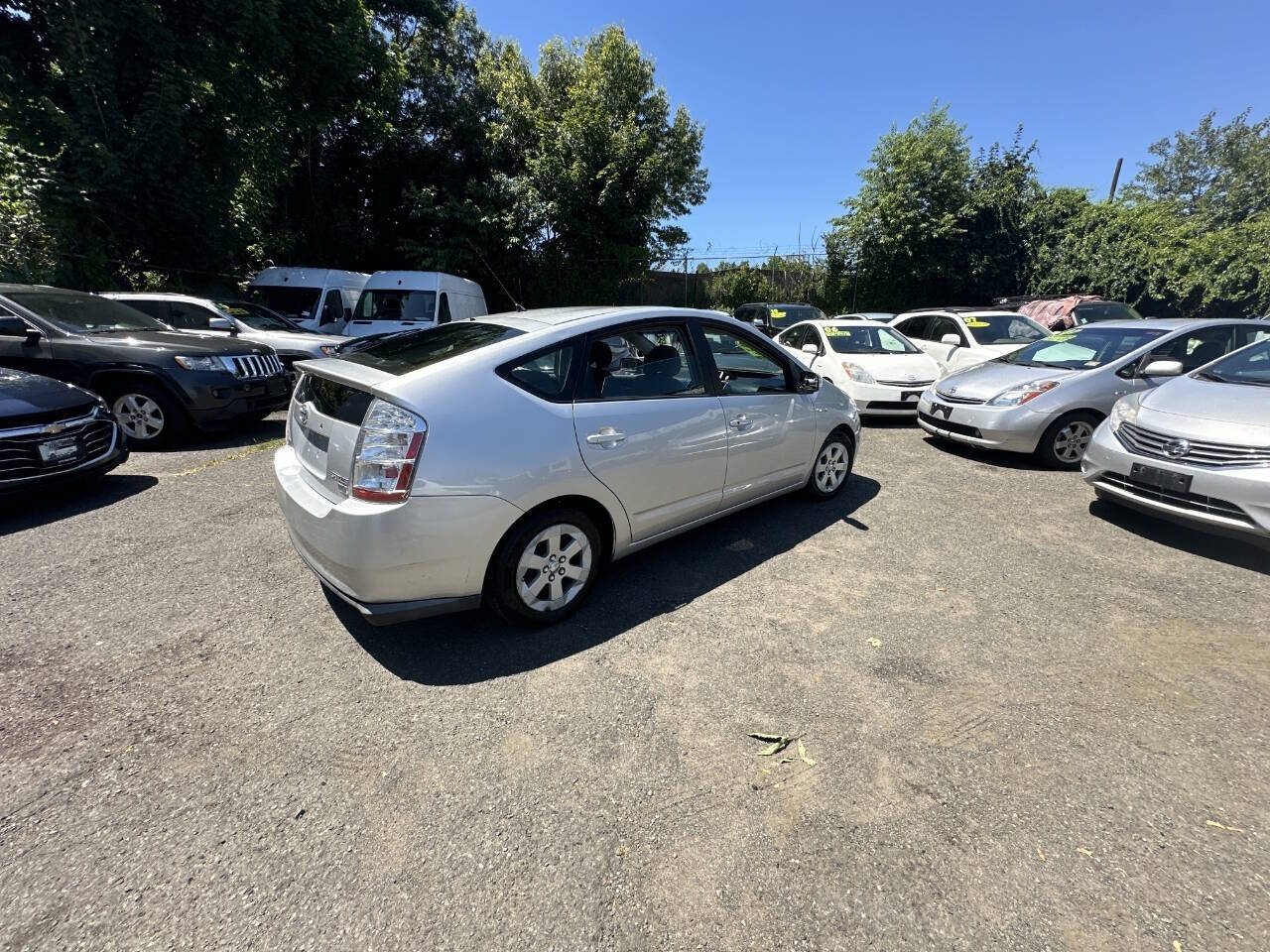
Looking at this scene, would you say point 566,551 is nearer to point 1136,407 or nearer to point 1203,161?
point 1136,407

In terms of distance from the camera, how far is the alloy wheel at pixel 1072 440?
5.82 metres

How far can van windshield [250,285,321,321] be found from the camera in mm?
12062

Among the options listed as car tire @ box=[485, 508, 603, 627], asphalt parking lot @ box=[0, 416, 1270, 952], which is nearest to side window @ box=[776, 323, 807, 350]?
asphalt parking lot @ box=[0, 416, 1270, 952]

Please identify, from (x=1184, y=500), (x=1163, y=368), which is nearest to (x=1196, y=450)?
(x=1184, y=500)

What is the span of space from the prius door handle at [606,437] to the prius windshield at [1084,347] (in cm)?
570

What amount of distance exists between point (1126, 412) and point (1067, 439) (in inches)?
57.9

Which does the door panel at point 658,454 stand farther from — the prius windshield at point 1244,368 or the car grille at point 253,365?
the car grille at point 253,365

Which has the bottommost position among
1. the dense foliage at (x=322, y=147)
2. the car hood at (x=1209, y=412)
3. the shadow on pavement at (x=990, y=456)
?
the shadow on pavement at (x=990, y=456)

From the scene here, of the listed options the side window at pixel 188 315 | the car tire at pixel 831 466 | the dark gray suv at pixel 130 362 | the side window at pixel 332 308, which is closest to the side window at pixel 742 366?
the car tire at pixel 831 466

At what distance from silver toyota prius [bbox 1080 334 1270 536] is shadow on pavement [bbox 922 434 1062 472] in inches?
56.2

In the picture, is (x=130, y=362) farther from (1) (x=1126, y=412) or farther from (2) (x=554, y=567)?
(1) (x=1126, y=412)

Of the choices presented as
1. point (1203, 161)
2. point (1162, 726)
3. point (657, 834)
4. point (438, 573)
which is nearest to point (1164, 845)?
point (1162, 726)

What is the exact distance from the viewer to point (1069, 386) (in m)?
5.69

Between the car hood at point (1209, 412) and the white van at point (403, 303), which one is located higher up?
the white van at point (403, 303)
